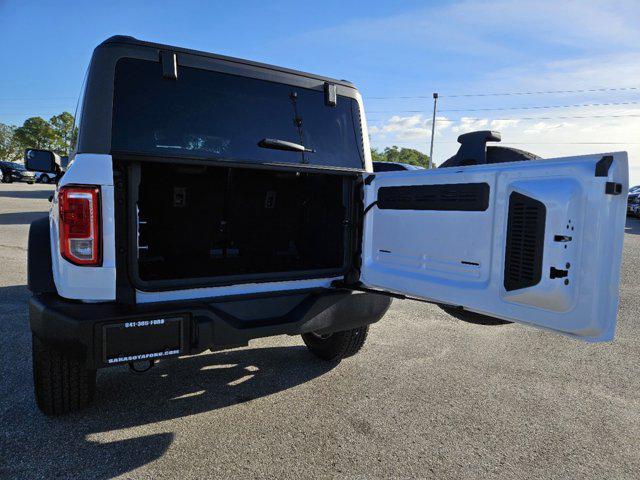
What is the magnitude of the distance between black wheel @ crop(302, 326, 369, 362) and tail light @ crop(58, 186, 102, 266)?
1844 millimetres

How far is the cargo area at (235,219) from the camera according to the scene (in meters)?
3.50

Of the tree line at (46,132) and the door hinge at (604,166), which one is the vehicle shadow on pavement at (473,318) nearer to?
the door hinge at (604,166)

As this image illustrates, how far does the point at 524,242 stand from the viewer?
7.02 ft

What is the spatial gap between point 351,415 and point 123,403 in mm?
1497

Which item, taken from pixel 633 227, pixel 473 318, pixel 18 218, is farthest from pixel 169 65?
pixel 633 227

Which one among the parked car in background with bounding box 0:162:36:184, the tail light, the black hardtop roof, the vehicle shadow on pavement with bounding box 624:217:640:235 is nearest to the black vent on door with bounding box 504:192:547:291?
the black hardtop roof

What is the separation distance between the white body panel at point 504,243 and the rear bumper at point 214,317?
30 centimetres

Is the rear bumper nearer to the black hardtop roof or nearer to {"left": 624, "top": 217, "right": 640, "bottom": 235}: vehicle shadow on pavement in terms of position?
the black hardtop roof

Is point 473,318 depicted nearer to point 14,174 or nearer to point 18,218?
point 18,218

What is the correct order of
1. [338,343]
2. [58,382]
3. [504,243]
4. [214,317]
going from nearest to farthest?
[504,243] < [214,317] < [58,382] < [338,343]

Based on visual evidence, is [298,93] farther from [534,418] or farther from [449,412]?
[534,418]

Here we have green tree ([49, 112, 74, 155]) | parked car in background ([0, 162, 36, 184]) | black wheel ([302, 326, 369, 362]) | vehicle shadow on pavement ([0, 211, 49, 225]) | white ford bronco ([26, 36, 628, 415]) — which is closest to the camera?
white ford bronco ([26, 36, 628, 415])

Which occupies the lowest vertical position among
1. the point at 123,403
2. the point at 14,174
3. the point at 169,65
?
the point at 123,403

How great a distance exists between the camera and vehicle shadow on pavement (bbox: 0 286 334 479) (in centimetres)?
237
